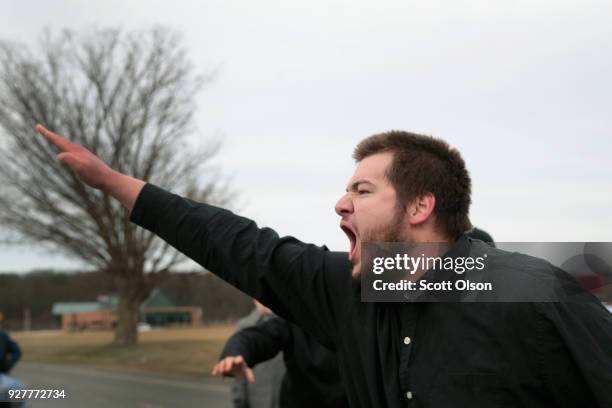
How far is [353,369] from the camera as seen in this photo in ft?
7.89

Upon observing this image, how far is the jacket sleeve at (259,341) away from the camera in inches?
152

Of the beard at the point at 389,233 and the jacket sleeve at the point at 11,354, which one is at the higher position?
the beard at the point at 389,233

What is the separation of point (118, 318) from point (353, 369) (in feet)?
81.7

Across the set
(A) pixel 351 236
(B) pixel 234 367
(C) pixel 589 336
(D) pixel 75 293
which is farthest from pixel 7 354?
(D) pixel 75 293

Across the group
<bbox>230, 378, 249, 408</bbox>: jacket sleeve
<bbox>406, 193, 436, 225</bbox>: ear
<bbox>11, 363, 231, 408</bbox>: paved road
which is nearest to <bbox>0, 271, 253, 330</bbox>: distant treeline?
<bbox>11, 363, 231, 408</bbox>: paved road

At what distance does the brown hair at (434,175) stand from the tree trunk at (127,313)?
24.1 meters

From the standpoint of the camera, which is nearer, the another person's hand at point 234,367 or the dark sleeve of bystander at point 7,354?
the another person's hand at point 234,367

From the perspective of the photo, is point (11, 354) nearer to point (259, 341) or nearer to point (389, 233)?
point (259, 341)

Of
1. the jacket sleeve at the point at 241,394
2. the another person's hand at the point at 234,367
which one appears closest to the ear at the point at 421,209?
the another person's hand at the point at 234,367

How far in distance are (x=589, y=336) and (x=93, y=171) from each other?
1.69 metres

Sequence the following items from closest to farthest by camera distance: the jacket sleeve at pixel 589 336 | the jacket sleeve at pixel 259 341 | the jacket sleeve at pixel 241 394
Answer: the jacket sleeve at pixel 589 336 → the jacket sleeve at pixel 259 341 → the jacket sleeve at pixel 241 394

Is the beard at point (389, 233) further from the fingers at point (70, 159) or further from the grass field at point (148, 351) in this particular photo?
the grass field at point (148, 351)

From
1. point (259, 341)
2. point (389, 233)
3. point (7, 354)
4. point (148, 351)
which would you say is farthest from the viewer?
point (148, 351)

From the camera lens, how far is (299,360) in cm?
411
